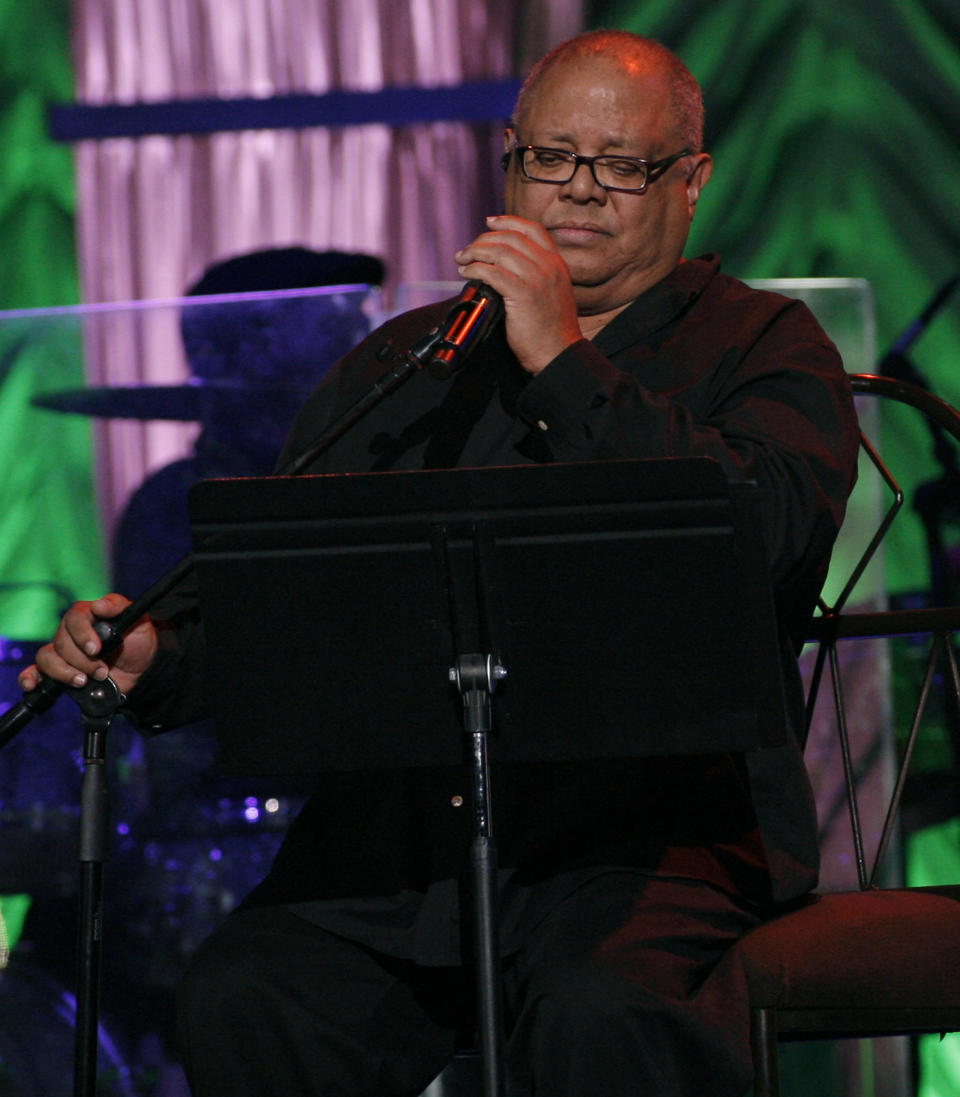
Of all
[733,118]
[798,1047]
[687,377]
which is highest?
[733,118]

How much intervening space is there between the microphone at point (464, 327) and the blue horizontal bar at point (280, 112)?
5.95ft

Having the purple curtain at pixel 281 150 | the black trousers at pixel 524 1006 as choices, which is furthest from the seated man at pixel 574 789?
the purple curtain at pixel 281 150

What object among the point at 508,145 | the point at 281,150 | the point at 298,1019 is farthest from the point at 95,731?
the point at 281,150

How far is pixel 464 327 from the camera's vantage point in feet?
4.79

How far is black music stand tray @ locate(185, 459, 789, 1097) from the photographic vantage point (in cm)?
135

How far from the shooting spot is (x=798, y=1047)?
9.21 feet

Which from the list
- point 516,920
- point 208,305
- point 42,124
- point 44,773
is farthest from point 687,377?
point 42,124

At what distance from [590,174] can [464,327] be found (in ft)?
2.00

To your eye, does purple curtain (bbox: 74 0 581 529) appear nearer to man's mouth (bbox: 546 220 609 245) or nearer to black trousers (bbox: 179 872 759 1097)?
man's mouth (bbox: 546 220 609 245)

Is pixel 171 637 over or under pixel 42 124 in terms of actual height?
under

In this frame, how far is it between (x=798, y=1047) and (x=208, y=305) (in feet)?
5.77

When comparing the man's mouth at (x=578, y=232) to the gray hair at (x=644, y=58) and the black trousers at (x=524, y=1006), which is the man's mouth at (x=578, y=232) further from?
the black trousers at (x=524, y=1006)

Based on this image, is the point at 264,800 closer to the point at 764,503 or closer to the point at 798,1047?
the point at 798,1047

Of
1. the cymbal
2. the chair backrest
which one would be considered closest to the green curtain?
the cymbal
